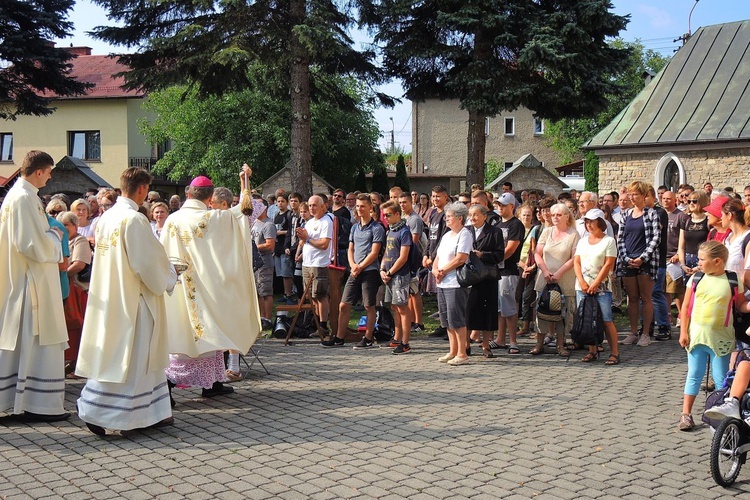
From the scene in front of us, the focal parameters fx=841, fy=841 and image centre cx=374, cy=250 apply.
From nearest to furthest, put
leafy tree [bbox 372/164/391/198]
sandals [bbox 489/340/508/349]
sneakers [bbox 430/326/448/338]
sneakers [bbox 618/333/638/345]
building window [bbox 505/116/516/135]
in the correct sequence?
sandals [bbox 489/340/508/349] < sneakers [bbox 618/333/638/345] < sneakers [bbox 430/326/448/338] < leafy tree [bbox 372/164/391/198] < building window [bbox 505/116/516/135]

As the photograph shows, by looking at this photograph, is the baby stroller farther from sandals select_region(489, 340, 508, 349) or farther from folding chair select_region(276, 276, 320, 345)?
folding chair select_region(276, 276, 320, 345)

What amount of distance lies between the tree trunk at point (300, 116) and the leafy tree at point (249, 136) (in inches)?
Answer: 674

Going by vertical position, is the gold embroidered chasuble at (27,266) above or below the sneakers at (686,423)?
above

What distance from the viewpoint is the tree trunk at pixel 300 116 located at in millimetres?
19375

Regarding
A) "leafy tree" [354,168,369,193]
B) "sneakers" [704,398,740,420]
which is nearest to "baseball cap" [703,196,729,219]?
"sneakers" [704,398,740,420]

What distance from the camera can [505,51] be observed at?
2244cm

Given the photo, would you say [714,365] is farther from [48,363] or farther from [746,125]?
[746,125]

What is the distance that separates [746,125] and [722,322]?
74.0 ft

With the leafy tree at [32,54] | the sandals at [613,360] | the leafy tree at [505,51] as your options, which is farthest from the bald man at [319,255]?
the leafy tree at [32,54]

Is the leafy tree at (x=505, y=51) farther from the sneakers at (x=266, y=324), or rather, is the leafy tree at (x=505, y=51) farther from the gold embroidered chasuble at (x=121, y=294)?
the gold embroidered chasuble at (x=121, y=294)

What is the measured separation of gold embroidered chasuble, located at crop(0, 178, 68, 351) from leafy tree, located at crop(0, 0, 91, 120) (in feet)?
71.4

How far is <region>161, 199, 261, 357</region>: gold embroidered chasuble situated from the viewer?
7.74 meters

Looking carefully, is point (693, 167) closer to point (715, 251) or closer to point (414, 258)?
point (414, 258)

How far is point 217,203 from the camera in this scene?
870 cm
